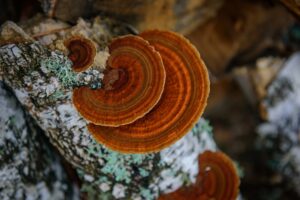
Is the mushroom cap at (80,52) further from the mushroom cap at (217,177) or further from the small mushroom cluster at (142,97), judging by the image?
the mushroom cap at (217,177)

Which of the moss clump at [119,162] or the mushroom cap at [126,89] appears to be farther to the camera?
the moss clump at [119,162]

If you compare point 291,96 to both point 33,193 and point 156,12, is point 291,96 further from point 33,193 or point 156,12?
point 33,193

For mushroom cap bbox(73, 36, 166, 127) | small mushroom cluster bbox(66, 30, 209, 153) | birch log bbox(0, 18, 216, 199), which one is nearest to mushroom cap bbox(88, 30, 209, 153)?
small mushroom cluster bbox(66, 30, 209, 153)

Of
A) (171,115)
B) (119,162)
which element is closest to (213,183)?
(119,162)

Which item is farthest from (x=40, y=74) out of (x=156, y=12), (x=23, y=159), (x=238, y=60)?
(x=238, y=60)

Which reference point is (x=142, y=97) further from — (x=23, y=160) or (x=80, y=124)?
(x=23, y=160)

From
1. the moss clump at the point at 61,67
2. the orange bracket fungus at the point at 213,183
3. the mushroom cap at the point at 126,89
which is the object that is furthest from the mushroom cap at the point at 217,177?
the moss clump at the point at 61,67
